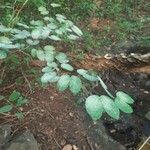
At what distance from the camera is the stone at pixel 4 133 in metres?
2.60

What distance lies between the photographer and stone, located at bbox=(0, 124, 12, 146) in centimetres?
260

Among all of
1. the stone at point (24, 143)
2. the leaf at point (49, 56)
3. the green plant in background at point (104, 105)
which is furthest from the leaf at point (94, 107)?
the stone at point (24, 143)

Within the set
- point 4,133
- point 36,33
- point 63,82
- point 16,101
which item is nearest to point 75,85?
point 63,82

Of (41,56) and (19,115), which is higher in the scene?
(41,56)

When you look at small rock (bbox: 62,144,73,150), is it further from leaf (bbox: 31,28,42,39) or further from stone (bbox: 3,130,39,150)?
leaf (bbox: 31,28,42,39)

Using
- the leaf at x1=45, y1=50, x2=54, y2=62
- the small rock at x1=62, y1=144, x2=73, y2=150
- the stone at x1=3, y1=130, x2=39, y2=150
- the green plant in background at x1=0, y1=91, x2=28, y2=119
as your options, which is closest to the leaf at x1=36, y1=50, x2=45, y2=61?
the leaf at x1=45, y1=50, x2=54, y2=62

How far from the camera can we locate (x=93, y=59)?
4.00 m

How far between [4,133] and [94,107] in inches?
62.8

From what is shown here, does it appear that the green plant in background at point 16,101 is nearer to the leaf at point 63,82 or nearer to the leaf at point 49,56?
the leaf at point 49,56

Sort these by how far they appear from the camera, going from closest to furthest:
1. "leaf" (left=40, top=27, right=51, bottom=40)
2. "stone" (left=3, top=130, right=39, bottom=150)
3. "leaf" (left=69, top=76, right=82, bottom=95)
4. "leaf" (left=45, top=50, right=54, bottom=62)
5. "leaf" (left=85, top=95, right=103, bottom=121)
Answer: "leaf" (left=85, top=95, right=103, bottom=121), "leaf" (left=69, top=76, right=82, bottom=95), "leaf" (left=45, top=50, right=54, bottom=62), "leaf" (left=40, top=27, right=51, bottom=40), "stone" (left=3, top=130, right=39, bottom=150)

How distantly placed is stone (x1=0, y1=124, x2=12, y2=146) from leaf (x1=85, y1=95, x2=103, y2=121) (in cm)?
155

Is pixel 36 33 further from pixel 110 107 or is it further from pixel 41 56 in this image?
pixel 110 107

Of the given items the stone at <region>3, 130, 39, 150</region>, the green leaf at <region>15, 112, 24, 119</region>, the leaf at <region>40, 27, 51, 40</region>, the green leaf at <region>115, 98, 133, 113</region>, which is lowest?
the stone at <region>3, 130, 39, 150</region>

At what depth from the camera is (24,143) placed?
101 inches
